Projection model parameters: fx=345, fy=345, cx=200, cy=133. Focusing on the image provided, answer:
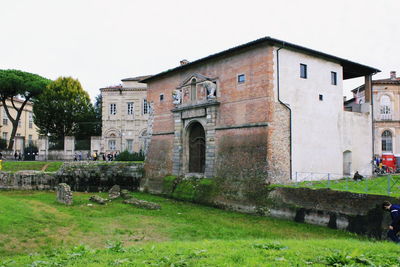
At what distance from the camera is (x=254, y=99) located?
1836 centimetres

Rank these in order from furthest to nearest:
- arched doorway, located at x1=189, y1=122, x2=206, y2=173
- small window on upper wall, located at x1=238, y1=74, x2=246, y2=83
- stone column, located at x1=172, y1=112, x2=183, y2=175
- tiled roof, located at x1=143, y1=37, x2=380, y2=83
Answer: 1. stone column, located at x1=172, y1=112, x2=183, y2=175
2. arched doorway, located at x1=189, y1=122, x2=206, y2=173
3. small window on upper wall, located at x1=238, y1=74, x2=246, y2=83
4. tiled roof, located at x1=143, y1=37, x2=380, y2=83

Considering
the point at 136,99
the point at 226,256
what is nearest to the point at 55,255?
the point at 226,256

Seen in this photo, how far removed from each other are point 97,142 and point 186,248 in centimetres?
3284

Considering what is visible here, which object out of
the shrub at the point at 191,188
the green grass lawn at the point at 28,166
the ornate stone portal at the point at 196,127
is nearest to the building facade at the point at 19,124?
the green grass lawn at the point at 28,166

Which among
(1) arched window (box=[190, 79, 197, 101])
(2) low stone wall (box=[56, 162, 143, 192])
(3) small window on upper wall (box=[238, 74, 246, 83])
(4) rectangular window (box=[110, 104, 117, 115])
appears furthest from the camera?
(4) rectangular window (box=[110, 104, 117, 115])

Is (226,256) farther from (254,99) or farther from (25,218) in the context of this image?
(254,99)

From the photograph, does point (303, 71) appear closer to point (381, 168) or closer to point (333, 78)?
point (333, 78)

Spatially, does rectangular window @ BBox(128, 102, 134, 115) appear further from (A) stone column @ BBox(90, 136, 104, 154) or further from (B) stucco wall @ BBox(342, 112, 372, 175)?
(B) stucco wall @ BBox(342, 112, 372, 175)

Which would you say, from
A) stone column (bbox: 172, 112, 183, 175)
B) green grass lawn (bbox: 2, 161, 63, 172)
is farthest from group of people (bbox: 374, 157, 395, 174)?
green grass lawn (bbox: 2, 161, 63, 172)

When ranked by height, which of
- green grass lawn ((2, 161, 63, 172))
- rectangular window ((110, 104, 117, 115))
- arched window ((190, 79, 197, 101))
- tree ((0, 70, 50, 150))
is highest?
tree ((0, 70, 50, 150))

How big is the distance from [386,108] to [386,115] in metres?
0.79

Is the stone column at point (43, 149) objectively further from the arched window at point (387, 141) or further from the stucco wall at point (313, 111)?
the arched window at point (387, 141)

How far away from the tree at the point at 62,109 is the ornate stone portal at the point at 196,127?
26.6 m

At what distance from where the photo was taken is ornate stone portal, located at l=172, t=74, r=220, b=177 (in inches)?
817
